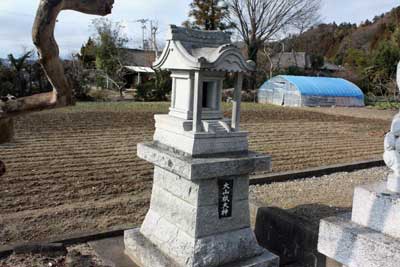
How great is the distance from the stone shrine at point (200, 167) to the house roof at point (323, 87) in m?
22.2

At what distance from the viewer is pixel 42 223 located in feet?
16.4

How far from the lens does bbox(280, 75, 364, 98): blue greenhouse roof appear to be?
83.3 ft

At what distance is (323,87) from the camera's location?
2645 cm

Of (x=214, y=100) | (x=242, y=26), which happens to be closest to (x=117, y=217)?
(x=214, y=100)

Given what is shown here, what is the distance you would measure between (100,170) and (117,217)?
2.24 m

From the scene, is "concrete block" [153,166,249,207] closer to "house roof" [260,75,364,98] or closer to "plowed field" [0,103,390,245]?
"plowed field" [0,103,390,245]

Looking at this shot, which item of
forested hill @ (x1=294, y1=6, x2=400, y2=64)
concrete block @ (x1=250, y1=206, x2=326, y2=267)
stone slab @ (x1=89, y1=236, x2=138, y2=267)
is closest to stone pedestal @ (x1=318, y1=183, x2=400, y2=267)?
concrete block @ (x1=250, y1=206, x2=326, y2=267)

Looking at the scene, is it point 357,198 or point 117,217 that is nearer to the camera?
point 357,198

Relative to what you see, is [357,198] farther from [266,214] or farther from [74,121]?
[74,121]

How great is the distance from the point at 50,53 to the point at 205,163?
76.8 inches

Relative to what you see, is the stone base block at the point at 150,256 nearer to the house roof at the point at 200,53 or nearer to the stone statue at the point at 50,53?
the house roof at the point at 200,53

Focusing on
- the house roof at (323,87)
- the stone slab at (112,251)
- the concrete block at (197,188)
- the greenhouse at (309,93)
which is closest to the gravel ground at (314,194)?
the concrete block at (197,188)

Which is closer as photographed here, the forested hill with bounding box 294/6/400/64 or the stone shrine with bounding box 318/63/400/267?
the stone shrine with bounding box 318/63/400/267

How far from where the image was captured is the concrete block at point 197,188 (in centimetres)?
358
